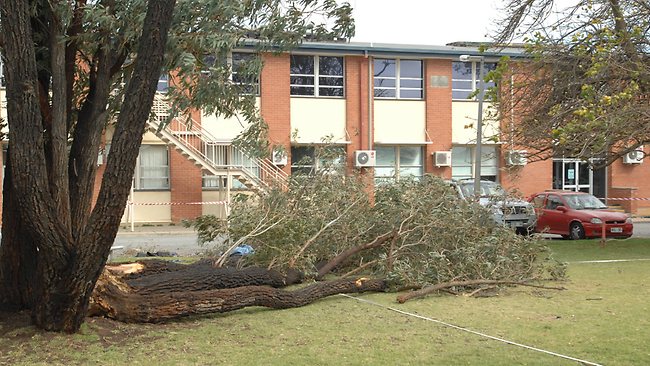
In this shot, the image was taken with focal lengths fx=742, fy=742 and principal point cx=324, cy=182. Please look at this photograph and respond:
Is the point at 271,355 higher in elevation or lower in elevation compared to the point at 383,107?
lower

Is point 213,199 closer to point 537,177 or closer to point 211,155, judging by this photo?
point 211,155

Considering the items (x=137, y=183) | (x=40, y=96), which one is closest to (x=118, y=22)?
(x=40, y=96)

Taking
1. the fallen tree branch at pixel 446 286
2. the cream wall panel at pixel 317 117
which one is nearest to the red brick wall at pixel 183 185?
the cream wall panel at pixel 317 117

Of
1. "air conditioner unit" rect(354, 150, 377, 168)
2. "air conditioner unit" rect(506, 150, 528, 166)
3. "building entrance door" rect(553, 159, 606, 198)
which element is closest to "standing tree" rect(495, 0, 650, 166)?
"air conditioner unit" rect(506, 150, 528, 166)

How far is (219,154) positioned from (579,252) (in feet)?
47.6

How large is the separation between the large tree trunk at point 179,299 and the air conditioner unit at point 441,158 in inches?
879

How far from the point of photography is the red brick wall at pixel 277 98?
97.1ft

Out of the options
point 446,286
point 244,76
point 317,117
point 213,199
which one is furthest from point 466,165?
point 244,76

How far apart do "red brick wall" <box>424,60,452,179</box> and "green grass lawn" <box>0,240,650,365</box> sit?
2164 centimetres

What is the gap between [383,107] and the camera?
3167 centimetres

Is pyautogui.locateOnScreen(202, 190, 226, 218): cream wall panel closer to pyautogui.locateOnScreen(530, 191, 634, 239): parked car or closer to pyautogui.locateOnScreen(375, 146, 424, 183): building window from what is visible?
pyautogui.locateOnScreen(375, 146, 424, 183): building window

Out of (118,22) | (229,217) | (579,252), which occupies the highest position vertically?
(118,22)

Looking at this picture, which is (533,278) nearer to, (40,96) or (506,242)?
(506,242)

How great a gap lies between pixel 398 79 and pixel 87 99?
79.4ft
